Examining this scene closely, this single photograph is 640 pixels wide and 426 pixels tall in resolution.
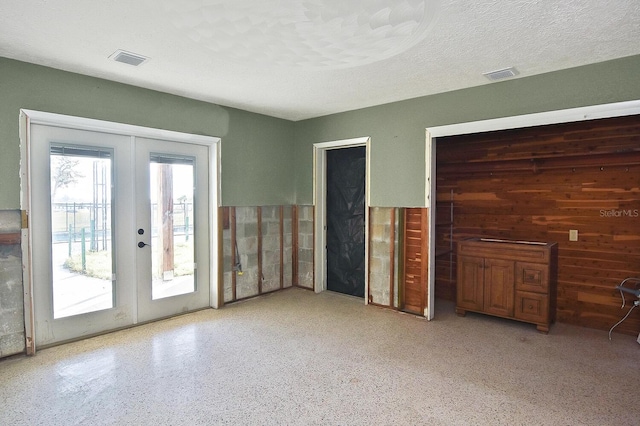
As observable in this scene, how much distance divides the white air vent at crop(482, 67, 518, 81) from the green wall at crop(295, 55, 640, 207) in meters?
0.14

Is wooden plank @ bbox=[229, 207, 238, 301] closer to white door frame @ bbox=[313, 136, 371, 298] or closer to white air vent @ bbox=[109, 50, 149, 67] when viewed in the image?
white door frame @ bbox=[313, 136, 371, 298]

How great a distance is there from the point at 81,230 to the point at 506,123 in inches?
168

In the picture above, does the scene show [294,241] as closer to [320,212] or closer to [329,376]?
[320,212]

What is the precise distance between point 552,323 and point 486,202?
5.23ft

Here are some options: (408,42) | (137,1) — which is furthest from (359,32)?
(137,1)

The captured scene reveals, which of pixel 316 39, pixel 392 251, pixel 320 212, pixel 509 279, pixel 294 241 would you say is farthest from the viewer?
pixel 294 241

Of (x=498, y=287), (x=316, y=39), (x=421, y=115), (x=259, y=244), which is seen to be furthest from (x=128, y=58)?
(x=498, y=287)

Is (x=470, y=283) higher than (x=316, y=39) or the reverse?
the reverse

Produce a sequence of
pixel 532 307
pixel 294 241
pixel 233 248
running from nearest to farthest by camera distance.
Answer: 1. pixel 532 307
2. pixel 233 248
3. pixel 294 241

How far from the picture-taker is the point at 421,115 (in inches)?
164

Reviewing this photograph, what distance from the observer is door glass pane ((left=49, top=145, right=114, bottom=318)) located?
3365mm

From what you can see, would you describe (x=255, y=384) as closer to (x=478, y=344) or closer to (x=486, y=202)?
(x=478, y=344)

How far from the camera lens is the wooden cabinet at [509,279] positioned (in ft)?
12.3

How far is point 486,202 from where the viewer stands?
475 centimetres
